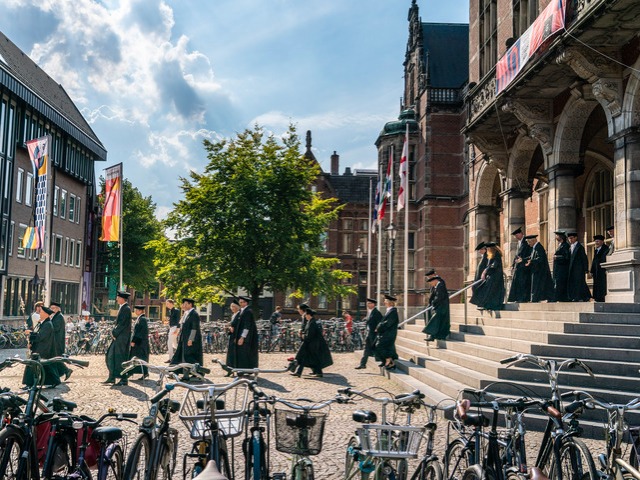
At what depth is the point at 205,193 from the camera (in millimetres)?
24484

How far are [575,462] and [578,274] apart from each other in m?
9.69

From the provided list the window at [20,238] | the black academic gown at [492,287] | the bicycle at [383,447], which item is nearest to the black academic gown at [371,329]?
the black academic gown at [492,287]

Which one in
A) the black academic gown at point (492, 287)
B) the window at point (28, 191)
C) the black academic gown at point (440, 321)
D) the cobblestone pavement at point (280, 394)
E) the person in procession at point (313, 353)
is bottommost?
the cobblestone pavement at point (280, 394)

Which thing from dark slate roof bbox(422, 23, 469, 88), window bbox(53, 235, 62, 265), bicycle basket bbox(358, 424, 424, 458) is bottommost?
bicycle basket bbox(358, 424, 424, 458)

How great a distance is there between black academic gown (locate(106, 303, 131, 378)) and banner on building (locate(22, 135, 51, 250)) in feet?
32.2

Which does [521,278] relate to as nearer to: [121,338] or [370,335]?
[370,335]

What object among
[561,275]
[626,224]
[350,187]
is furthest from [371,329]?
[350,187]

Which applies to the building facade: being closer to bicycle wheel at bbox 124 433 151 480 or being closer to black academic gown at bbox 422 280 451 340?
black academic gown at bbox 422 280 451 340

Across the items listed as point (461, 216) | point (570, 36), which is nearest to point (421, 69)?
point (461, 216)

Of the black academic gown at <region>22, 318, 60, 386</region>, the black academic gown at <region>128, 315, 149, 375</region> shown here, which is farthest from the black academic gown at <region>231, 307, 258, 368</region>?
the black academic gown at <region>22, 318, 60, 386</region>

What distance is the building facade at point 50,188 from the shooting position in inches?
1276

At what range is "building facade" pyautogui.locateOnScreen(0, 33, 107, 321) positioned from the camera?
3241cm

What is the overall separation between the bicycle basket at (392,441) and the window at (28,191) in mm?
34395

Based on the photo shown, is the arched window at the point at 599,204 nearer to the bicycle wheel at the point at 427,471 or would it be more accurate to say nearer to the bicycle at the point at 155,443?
the bicycle wheel at the point at 427,471
